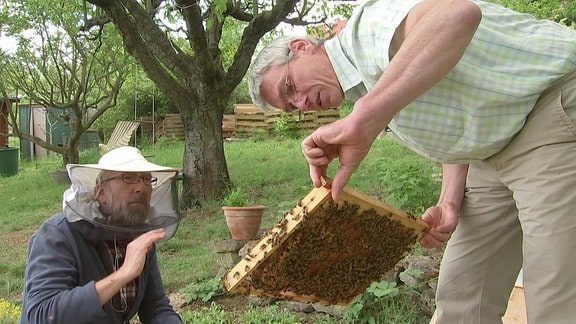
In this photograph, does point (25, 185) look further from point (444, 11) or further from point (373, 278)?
point (444, 11)

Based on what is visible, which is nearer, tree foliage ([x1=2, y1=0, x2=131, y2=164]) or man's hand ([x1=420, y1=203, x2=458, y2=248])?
man's hand ([x1=420, y1=203, x2=458, y2=248])

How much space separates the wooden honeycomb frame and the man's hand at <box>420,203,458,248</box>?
4 centimetres

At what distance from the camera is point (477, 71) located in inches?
68.9

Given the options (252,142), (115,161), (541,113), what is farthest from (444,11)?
(252,142)

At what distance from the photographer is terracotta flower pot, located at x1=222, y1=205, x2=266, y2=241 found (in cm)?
508

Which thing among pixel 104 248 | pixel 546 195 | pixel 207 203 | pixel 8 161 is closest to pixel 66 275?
pixel 104 248

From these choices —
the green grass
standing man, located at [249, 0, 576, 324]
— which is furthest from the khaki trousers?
the green grass

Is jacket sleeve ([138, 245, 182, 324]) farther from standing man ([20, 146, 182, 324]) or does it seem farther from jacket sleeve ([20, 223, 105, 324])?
jacket sleeve ([20, 223, 105, 324])

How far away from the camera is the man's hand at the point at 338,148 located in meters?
1.57

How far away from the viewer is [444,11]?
154cm

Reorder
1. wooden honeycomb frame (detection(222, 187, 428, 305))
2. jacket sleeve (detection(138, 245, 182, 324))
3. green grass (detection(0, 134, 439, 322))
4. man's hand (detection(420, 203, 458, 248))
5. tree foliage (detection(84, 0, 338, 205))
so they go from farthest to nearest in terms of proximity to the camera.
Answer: tree foliage (detection(84, 0, 338, 205))
green grass (detection(0, 134, 439, 322))
jacket sleeve (detection(138, 245, 182, 324))
man's hand (detection(420, 203, 458, 248))
wooden honeycomb frame (detection(222, 187, 428, 305))

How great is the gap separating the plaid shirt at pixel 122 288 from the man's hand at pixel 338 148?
4.15 ft

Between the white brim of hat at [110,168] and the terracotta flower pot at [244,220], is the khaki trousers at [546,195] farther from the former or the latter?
the terracotta flower pot at [244,220]

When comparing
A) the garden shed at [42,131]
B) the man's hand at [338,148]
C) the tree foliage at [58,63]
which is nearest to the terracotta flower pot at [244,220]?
the man's hand at [338,148]
